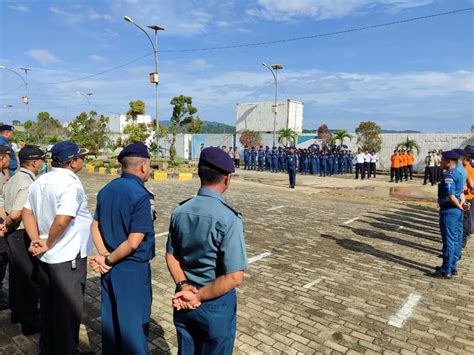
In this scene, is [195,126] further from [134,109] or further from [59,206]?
[59,206]

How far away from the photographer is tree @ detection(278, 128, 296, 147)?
2829cm

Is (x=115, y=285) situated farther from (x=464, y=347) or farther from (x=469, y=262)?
(x=469, y=262)

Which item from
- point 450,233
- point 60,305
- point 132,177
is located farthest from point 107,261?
point 450,233

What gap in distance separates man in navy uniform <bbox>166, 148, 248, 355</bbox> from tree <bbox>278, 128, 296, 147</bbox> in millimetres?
26812

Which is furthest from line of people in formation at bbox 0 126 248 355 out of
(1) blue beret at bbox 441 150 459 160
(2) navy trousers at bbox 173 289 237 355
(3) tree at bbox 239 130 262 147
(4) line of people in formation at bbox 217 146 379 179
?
(3) tree at bbox 239 130 262 147

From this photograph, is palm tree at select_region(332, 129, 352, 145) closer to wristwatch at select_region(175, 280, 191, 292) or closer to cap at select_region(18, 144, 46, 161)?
cap at select_region(18, 144, 46, 161)

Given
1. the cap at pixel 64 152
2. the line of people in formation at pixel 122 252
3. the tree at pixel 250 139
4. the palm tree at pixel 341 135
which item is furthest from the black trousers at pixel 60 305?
the tree at pixel 250 139

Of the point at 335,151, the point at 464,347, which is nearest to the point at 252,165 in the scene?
the point at 335,151

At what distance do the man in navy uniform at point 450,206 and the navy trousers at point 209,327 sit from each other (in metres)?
4.25

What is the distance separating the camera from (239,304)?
4133mm

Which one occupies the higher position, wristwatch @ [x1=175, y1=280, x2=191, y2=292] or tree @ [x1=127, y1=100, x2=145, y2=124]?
tree @ [x1=127, y1=100, x2=145, y2=124]

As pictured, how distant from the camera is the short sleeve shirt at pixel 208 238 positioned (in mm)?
1909

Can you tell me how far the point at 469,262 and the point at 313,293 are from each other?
339cm

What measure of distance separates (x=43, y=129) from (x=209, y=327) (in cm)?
4258
